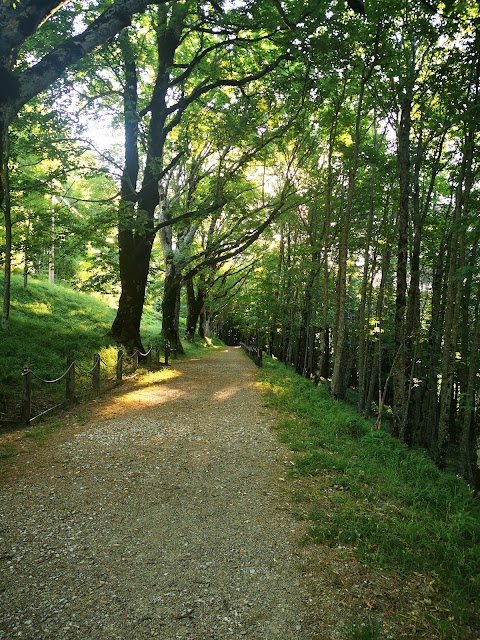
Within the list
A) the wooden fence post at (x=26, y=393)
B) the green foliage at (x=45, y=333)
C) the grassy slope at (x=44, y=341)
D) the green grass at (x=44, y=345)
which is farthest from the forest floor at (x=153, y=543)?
the green foliage at (x=45, y=333)

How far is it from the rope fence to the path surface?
1.00 m

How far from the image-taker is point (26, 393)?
7266 mm

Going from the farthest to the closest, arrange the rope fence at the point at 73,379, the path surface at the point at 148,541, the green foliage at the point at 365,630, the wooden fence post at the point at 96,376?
the wooden fence post at the point at 96,376 → the rope fence at the point at 73,379 → the path surface at the point at 148,541 → the green foliage at the point at 365,630

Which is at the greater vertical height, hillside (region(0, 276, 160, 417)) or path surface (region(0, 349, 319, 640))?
hillside (region(0, 276, 160, 417))

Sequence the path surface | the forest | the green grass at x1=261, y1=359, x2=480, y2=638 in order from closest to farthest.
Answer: the path surface < the green grass at x1=261, y1=359, x2=480, y2=638 < the forest

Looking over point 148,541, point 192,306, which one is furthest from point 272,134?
point 192,306

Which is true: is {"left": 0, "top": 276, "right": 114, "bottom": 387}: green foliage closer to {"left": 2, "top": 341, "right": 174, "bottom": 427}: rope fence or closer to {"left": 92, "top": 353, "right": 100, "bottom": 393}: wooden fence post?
{"left": 2, "top": 341, "right": 174, "bottom": 427}: rope fence

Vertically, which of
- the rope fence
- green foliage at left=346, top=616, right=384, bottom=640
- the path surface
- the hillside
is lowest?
the path surface

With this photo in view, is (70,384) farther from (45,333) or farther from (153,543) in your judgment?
(153,543)

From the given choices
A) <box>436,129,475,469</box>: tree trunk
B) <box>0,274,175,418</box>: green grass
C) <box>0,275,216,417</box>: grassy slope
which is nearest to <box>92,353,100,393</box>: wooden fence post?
Answer: <box>0,274,175,418</box>: green grass

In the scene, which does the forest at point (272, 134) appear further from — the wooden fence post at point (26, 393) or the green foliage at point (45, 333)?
→ the wooden fence post at point (26, 393)

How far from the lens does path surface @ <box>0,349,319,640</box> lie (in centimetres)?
296

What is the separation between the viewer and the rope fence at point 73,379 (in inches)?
288

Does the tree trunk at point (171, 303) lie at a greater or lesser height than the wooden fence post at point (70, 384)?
greater
